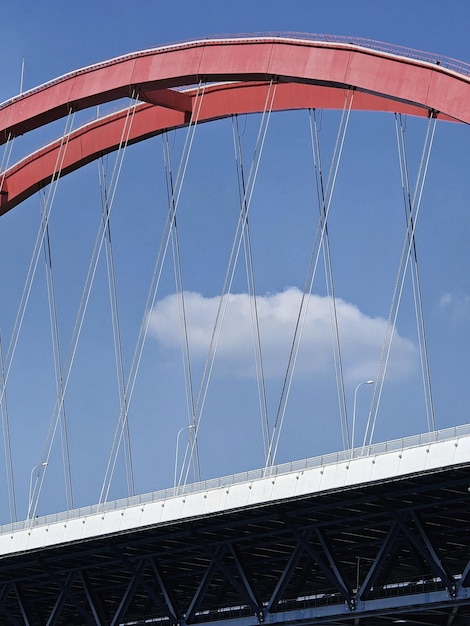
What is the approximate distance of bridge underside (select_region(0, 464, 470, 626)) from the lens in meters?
41.7

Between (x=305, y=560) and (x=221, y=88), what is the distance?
1974 centimetres

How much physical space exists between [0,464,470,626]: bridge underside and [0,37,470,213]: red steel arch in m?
13.5

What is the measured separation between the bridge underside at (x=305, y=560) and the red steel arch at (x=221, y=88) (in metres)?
13.5

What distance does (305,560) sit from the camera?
52.5 metres

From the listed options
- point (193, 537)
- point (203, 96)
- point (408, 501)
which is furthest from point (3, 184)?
point (408, 501)

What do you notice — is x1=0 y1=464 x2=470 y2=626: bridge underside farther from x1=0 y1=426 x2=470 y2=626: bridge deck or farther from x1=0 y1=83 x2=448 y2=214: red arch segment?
x1=0 y1=83 x2=448 y2=214: red arch segment

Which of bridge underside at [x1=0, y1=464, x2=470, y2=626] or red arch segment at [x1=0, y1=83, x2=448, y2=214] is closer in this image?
bridge underside at [x1=0, y1=464, x2=470, y2=626]

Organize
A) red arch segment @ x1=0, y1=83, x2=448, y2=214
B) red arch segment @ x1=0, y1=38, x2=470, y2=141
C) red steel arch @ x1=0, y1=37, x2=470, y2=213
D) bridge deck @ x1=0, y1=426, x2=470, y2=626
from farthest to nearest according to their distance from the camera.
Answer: red arch segment @ x1=0, y1=83, x2=448, y2=214 → red steel arch @ x1=0, y1=37, x2=470, y2=213 → red arch segment @ x1=0, y1=38, x2=470, y2=141 → bridge deck @ x1=0, y1=426, x2=470, y2=626

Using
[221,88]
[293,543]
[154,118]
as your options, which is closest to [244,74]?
[221,88]

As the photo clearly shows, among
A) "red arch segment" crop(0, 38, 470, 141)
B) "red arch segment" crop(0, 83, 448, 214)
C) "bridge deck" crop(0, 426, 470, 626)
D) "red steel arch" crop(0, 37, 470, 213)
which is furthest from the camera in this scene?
"red arch segment" crop(0, 83, 448, 214)

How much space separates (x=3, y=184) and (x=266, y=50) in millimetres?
23320

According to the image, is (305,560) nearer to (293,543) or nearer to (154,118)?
(293,543)

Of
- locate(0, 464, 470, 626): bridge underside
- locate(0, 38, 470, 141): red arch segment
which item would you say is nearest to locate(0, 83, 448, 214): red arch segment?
locate(0, 38, 470, 141): red arch segment

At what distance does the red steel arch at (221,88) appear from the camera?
4972cm
